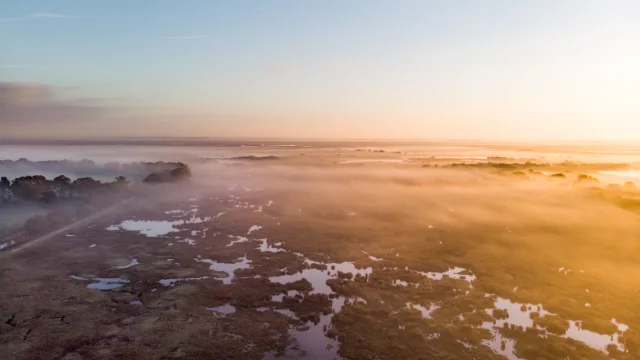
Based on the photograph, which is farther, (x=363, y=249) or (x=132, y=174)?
(x=132, y=174)

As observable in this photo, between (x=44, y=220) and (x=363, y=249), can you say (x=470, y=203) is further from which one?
(x=44, y=220)

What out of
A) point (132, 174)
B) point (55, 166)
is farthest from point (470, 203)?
point (55, 166)

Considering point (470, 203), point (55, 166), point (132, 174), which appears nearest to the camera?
point (470, 203)

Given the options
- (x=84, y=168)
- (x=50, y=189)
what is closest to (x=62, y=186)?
(x=50, y=189)

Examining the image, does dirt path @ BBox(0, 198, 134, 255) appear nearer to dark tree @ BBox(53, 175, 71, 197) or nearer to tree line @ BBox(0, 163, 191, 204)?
tree line @ BBox(0, 163, 191, 204)

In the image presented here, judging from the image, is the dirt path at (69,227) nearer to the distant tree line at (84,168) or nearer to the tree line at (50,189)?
the tree line at (50,189)

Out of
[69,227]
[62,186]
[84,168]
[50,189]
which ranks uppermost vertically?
[62,186]

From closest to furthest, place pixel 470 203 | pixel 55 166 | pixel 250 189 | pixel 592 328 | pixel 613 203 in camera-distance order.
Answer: pixel 592 328 → pixel 613 203 → pixel 470 203 → pixel 250 189 → pixel 55 166

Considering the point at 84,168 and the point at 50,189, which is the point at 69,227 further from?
the point at 84,168

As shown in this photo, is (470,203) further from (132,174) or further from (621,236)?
(132,174)

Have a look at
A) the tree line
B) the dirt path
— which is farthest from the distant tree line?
the dirt path

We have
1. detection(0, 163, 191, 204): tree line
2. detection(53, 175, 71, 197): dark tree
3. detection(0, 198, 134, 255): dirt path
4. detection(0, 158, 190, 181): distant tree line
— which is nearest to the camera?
detection(0, 198, 134, 255): dirt path
